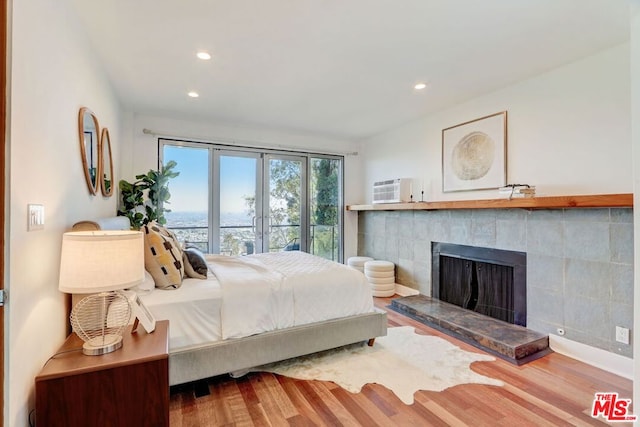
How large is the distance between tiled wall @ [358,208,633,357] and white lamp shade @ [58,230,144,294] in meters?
3.35

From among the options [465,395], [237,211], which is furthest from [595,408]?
[237,211]

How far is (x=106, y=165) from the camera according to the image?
9.39 ft

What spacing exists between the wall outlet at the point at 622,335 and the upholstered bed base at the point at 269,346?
5.85ft

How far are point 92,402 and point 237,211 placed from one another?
3.55m

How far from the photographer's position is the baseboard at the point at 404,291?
4.37 meters

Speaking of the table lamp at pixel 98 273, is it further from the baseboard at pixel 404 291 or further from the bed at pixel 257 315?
the baseboard at pixel 404 291

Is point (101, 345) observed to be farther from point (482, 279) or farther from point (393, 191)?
point (393, 191)

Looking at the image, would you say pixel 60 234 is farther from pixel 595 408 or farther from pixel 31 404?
pixel 595 408

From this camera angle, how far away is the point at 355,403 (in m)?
2.00

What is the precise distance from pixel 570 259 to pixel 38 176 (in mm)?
3772

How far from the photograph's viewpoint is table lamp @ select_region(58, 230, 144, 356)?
1.34m

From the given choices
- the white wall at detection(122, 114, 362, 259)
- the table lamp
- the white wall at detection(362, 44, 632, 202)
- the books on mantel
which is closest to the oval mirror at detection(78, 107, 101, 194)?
the table lamp

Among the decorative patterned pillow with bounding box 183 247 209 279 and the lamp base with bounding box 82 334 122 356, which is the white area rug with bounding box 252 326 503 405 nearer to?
the decorative patterned pillow with bounding box 183 247 209 279

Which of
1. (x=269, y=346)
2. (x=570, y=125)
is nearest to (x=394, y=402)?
(x=269, y=346)
